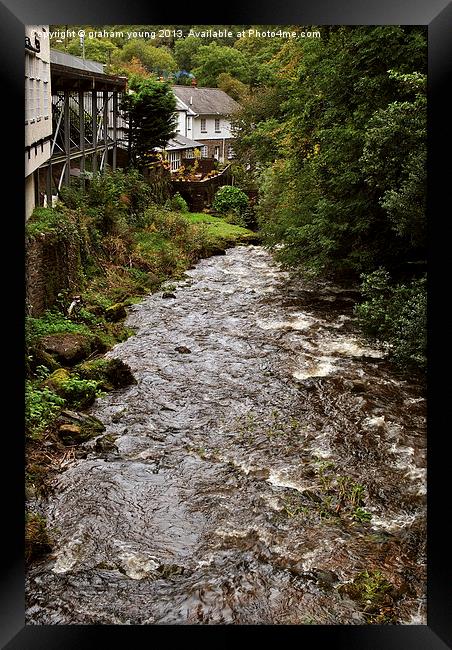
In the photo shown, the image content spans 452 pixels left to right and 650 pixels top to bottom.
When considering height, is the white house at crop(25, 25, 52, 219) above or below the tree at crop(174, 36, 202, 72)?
below

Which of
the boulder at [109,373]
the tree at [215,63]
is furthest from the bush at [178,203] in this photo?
the boulder at [109,373]

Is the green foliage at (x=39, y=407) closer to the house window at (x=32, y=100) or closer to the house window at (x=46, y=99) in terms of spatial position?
the house window at (x=32, y=100)

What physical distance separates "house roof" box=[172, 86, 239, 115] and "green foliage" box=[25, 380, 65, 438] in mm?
12765

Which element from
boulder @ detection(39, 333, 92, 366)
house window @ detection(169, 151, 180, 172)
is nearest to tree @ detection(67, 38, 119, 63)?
boulder @ detection(39, 333, 92, 366)

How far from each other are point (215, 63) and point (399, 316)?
7.74 meters

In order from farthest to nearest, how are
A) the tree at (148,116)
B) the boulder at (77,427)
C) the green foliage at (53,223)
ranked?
the tree at (148,116), the green foliage at (53,223), the boulder at (77,427)

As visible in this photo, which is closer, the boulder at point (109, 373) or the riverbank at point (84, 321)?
the riverbank at point (84, 321)

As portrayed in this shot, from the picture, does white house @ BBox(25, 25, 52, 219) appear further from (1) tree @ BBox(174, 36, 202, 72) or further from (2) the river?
(2) the river

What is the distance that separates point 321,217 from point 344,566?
10.1 m

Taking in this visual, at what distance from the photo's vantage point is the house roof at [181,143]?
2614 centimetres

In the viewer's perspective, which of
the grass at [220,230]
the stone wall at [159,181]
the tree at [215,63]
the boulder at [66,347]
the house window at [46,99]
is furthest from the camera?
the grass at [220,230]

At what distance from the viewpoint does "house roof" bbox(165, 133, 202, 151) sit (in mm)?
26141

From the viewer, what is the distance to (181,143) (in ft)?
87.5

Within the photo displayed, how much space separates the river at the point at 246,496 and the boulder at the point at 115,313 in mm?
1574
